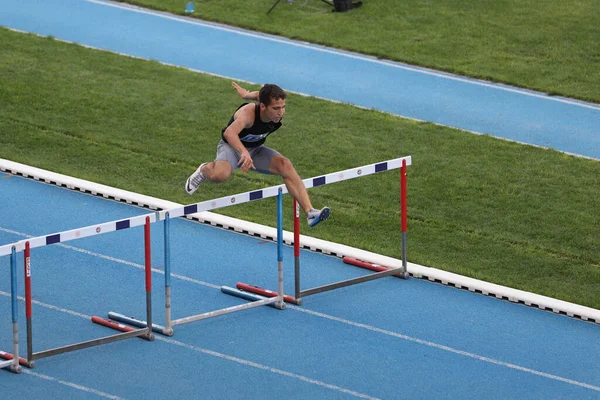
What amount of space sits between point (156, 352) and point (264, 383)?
42.4 inches

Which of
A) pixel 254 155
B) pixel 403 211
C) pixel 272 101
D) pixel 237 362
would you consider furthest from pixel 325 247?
pixel 272 101

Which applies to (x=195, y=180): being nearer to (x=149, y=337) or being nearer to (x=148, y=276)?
(x=148, y=276)

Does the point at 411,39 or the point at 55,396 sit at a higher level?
the point at 411,39

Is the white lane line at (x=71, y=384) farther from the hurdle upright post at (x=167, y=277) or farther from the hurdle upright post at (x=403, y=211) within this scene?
the hurdle upright post at (x=403, y=211)

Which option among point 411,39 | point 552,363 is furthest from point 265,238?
point 411,39

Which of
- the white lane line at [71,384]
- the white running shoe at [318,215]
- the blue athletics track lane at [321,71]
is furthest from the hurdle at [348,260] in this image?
the blue athletics track lane at [321,71]

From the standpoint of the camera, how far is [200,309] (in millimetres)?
11320

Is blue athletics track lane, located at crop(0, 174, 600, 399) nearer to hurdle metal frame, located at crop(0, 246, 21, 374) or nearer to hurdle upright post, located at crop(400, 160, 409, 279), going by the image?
hurdle metal frame, located at crop(0, 246, 21, 374)

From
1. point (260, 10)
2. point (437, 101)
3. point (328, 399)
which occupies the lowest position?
point (328, 399)

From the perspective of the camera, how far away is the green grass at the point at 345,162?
41.8ft

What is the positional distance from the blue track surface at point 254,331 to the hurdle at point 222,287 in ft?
0.35

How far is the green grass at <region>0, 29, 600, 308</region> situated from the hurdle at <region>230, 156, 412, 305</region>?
476 mm

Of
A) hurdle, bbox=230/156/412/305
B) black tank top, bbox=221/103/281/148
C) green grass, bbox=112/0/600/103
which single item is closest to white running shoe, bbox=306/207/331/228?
hurdle, bbox=230/156/412/305

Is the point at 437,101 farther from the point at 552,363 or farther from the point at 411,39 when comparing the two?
the point at 552,363
